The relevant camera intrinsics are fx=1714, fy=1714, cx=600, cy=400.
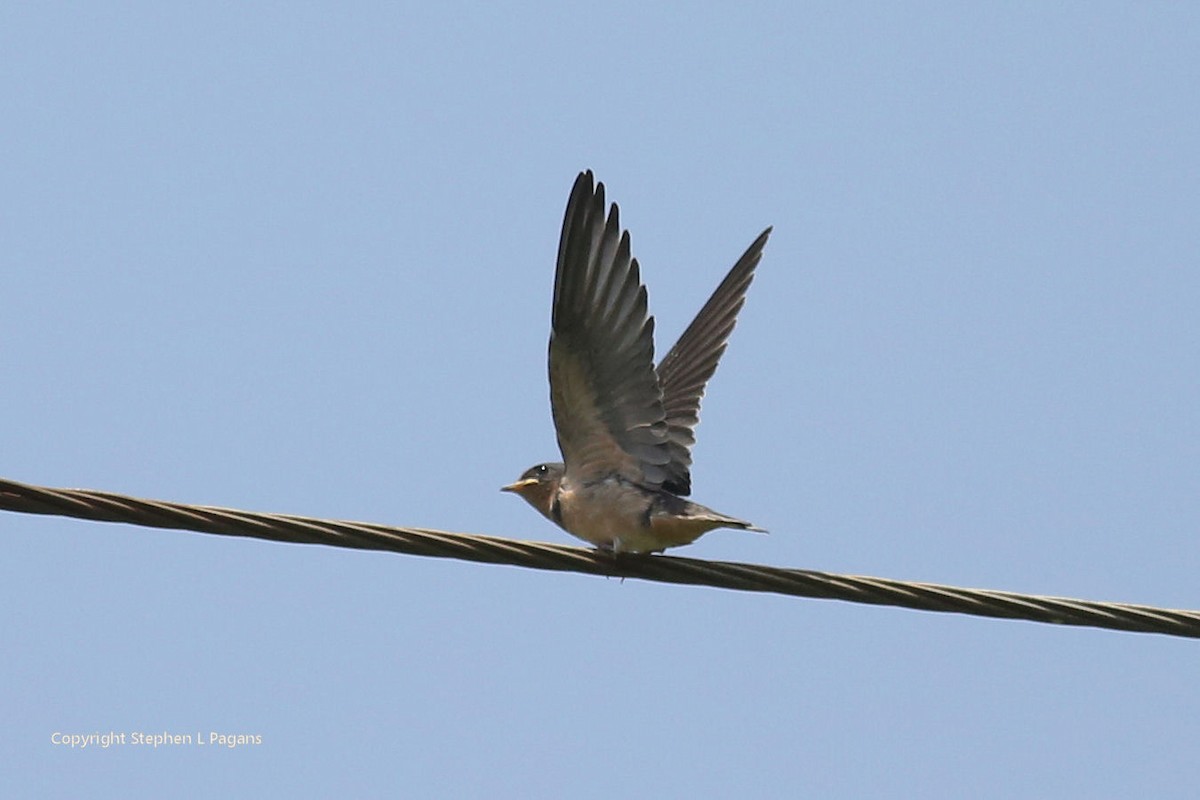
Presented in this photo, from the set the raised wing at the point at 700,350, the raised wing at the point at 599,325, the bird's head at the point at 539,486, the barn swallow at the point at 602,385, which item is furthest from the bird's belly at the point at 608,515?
the raised wing at the point at 700,350

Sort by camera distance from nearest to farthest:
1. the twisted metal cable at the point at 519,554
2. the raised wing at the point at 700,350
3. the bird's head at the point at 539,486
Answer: the twisted metal cable at the point at 519,554
the bird's head at the point at 539,486
the raised wing at the point at 700,350

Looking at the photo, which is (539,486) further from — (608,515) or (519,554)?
(519,554)

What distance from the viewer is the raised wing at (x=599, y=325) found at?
237 inches

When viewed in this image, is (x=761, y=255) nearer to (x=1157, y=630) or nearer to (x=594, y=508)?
(x=594, y=508)

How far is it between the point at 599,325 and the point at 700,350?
2059 mm

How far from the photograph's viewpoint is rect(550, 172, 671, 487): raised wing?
237 inches

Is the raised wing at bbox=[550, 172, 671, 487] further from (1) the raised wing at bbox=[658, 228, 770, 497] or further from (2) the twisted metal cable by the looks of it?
(2) the twisted metal cable

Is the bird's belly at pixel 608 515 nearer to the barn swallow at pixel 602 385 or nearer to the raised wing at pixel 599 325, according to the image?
the barn swallow at pixel 602 385

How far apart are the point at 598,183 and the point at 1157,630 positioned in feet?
8.24

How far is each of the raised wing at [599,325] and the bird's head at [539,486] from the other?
0.47 meters

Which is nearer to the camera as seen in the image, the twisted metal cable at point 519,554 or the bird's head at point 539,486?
the twisted metal cable at point 519,554

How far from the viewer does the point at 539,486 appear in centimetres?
659

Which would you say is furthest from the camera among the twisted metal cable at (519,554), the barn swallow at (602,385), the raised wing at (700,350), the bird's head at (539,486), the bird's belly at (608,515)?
the raised wing at (700,350)

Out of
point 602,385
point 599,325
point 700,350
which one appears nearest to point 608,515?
point 602,385
